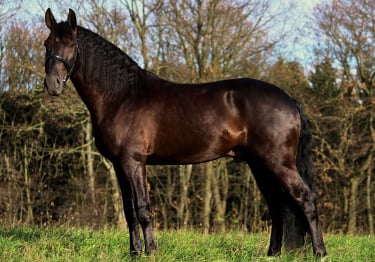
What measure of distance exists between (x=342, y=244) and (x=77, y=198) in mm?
15774

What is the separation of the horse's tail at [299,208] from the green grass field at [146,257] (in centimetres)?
18

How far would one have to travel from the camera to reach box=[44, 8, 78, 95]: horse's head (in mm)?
5469

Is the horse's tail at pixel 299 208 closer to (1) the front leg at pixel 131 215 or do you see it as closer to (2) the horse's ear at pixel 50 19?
(1) the front leg at pixel 131 215

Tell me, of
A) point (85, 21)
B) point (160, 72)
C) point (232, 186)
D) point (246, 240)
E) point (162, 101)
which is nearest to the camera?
point (162, 101)

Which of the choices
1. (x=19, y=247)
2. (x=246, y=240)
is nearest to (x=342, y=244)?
(x=246, y=240)

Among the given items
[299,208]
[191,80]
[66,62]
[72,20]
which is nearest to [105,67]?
[66,62]

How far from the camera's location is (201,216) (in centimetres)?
2097

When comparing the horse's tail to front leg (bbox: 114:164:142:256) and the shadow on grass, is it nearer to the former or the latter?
front leg (bbox: 114:164:142:256)

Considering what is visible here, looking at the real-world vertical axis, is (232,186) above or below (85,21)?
below

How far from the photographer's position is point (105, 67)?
5.84 metres

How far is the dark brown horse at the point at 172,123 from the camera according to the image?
5.52 metres

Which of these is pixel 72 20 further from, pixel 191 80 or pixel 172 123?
pixel 191 80

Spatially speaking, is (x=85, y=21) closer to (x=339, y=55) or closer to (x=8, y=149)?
(x=8, y=149)

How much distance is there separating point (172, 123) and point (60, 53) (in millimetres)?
1479
